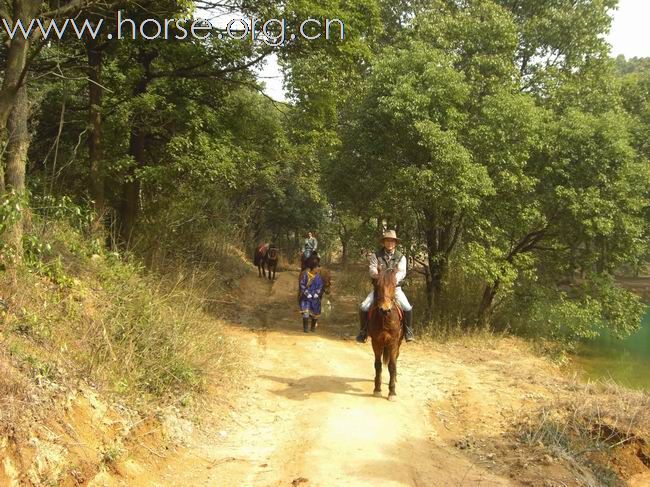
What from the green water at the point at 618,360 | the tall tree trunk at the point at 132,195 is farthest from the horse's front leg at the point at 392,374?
the tall tree trunk at the point at 132,195

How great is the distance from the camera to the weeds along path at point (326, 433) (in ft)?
19.1

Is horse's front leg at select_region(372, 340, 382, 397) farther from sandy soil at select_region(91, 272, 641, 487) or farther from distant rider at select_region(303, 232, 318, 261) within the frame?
distant rider at select_region(303, 232, 318, 261)

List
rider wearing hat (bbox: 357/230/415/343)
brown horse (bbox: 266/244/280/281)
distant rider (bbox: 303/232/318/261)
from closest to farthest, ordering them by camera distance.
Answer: rider wearing hat (bbox: 357/230/415/343)
distant rider (bbox: 303/232/318/261)
brown horse (bbox: 266/244/280/281)

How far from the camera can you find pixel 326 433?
22.5 ft

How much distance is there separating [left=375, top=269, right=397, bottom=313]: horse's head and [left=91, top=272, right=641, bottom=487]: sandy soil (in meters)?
1.49

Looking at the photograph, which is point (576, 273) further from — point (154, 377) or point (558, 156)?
point (154, 377)

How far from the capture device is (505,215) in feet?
49.5

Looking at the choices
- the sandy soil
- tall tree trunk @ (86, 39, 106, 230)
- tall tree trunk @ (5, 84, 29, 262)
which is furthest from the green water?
tall tree trunk @ (5, 84, 29, 262)

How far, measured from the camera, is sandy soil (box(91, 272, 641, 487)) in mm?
5852

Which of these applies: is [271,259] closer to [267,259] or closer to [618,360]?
[267,259]

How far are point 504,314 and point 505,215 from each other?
360 centimetres

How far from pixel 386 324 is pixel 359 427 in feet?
5.55

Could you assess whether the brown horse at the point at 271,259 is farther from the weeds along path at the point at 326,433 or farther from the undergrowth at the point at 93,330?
the undergrowth at the point at 93,330

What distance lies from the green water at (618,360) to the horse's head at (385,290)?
8.48 metres
